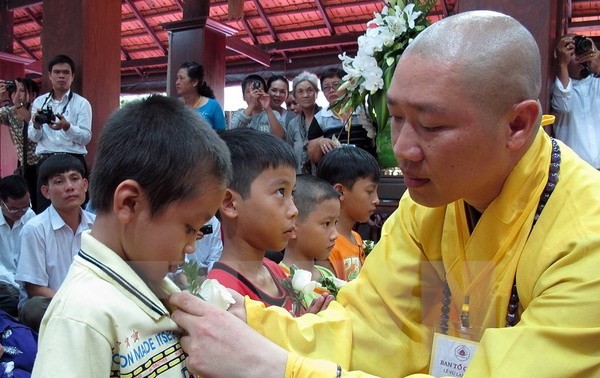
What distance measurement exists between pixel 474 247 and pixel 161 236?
0.63 meters

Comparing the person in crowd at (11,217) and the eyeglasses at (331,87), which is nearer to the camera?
the person in crowd at (11,217)

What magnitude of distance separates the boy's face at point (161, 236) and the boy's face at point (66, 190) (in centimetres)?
212

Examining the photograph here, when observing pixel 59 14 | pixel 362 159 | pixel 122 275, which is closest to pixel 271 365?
pixel 122 275

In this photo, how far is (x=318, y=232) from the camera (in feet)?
7.52

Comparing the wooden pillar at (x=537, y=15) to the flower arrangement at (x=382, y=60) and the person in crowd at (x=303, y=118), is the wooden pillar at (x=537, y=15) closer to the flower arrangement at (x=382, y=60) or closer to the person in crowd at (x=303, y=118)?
the flower arrangement at (x=382, y=60)

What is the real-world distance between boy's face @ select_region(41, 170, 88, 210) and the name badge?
2185mm

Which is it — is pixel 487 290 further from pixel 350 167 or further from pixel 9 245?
pixel 9 245

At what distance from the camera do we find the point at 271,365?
112cm

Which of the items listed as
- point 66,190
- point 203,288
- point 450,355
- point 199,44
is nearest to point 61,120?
point 66,190

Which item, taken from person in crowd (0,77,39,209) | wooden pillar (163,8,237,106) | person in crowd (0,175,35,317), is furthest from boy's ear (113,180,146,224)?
wooden pillar (163,8,237,106)

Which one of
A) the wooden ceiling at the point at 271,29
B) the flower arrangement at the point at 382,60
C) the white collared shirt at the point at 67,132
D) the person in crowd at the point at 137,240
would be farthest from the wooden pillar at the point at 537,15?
the wooden ceiling at the point at 271,29

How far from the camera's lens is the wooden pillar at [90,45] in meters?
5.41

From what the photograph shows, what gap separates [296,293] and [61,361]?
2.75ft

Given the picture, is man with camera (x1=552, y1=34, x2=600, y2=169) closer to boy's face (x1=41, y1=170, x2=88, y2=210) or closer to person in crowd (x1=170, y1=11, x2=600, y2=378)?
person in crowd (x1=170, y1=11, x2=600, y2=378)
